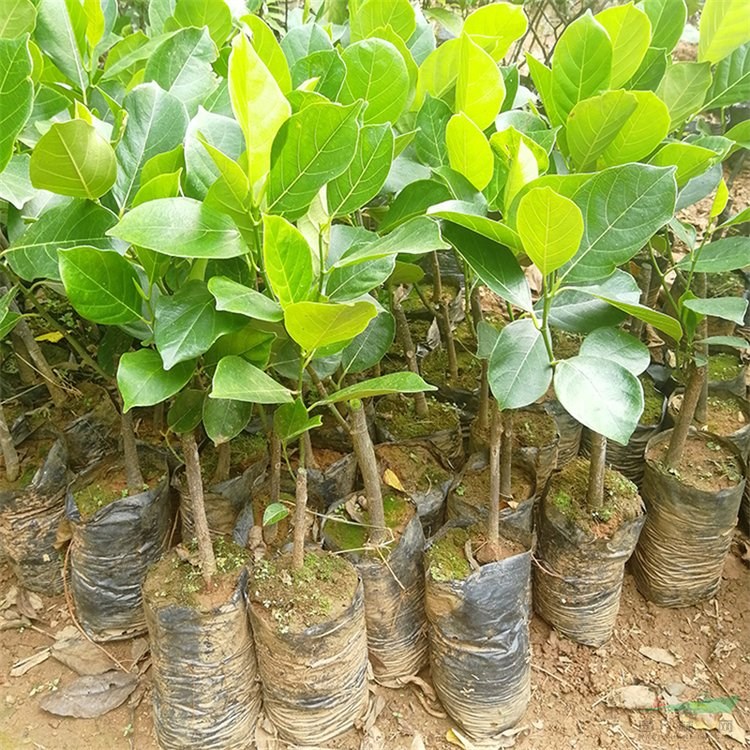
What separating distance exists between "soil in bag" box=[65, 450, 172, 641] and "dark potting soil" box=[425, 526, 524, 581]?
0.59m

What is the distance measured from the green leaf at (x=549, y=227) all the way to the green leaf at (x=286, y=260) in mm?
231

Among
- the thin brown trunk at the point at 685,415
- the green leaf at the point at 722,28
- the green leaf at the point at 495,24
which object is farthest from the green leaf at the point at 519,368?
the thin brown trunk at the point at 685,415

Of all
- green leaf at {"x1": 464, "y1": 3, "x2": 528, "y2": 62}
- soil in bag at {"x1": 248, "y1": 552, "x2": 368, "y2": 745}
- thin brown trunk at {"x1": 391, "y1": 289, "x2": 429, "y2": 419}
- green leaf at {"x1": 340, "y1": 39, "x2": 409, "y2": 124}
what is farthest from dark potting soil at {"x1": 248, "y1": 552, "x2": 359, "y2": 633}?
green leaf at {"x1": 464, "y1": 3, "x2": 528, "y2": 62}

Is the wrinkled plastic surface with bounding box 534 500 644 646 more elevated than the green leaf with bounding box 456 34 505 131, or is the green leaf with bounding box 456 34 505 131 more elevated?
the green leaf with bounding box 456 34 505 131

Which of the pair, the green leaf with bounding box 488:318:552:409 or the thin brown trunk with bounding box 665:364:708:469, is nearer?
the green leaf with bounding box 488:318:552:409

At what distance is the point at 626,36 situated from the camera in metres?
0.88

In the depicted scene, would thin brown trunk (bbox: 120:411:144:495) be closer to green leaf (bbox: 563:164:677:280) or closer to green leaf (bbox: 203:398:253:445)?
green leaf (bbox: 203:398:253:445)

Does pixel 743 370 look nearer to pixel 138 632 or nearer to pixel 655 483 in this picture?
pixel 655 483

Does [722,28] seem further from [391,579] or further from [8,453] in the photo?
[8,453]

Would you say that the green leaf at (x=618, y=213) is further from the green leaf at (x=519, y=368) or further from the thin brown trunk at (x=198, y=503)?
the thin brown trunk at (x=198, y=503)

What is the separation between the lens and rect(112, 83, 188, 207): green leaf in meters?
0.83

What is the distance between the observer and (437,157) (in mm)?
943

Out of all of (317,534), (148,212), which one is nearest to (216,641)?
(317,534)

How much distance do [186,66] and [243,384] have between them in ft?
1.70
